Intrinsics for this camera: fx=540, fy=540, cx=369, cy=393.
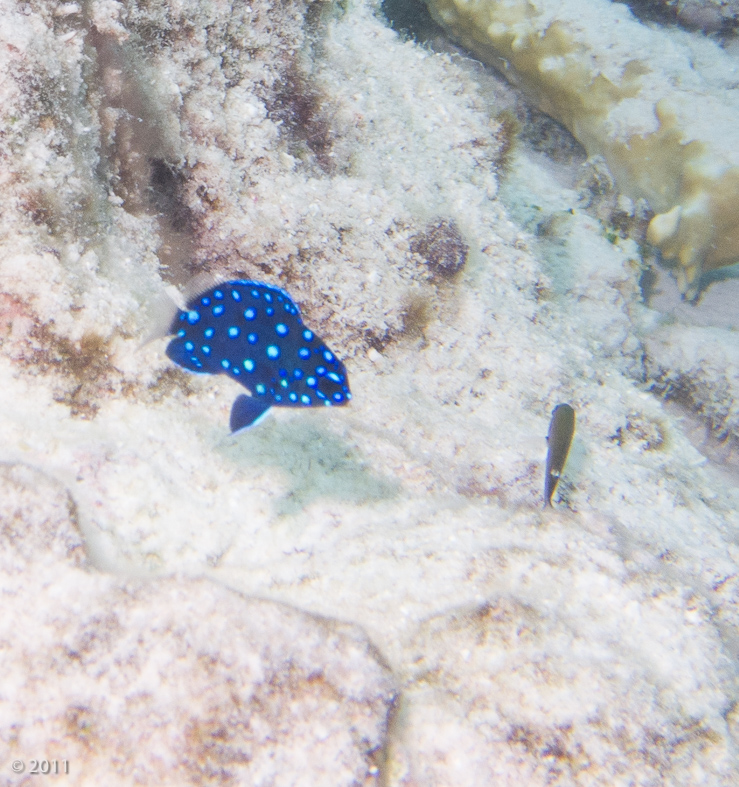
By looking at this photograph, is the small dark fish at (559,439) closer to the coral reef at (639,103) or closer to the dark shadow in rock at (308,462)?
the dark shadow in rock at (308,462)

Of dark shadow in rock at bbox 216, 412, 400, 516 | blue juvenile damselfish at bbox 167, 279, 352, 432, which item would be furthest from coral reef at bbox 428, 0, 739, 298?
blue juvenile damselfish at bbox 167, 279, 352, 432

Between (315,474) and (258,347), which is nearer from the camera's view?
(258,347)

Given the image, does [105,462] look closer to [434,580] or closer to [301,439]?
[301,439]

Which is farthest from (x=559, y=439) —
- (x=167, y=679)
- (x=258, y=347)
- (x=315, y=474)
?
(x=167, y=679)

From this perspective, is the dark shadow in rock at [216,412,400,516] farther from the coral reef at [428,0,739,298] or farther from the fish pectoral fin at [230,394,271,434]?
the coral reef at [428,0,739,298]

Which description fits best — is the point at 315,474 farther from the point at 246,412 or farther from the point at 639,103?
the point at 639,103
